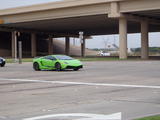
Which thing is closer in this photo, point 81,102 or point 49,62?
point 81,102

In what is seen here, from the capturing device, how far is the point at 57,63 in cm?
2859

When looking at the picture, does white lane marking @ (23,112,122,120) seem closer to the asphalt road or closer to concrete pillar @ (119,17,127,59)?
the asphalt road

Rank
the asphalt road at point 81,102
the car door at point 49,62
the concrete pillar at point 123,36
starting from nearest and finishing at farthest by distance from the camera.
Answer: the asphalt road at point 81,102, the car door at point 49,62, the concrete pillar at point 123,36

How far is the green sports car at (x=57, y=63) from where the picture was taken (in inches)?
1105

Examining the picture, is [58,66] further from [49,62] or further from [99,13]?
[99,13]

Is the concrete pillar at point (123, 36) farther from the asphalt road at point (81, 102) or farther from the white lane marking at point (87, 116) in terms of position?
the white lane marking at point (87, 116)

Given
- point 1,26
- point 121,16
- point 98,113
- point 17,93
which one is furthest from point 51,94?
point 1,26

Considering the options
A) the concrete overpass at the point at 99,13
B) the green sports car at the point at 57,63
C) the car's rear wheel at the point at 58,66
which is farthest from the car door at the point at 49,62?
the concrete overpass at the point at 99,13

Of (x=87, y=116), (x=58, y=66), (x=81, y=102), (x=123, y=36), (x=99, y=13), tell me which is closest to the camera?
(x=87, y=116)

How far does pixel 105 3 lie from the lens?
2298 inches

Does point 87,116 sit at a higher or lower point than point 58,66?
lower

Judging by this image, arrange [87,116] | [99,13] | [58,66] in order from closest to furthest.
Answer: [87,116], [58,66], [99,13]

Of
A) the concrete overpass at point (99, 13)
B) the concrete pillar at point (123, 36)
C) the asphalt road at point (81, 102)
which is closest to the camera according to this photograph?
the asphalt road at point (81, 102)

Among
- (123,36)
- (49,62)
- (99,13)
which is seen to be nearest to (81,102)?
(49,62)
